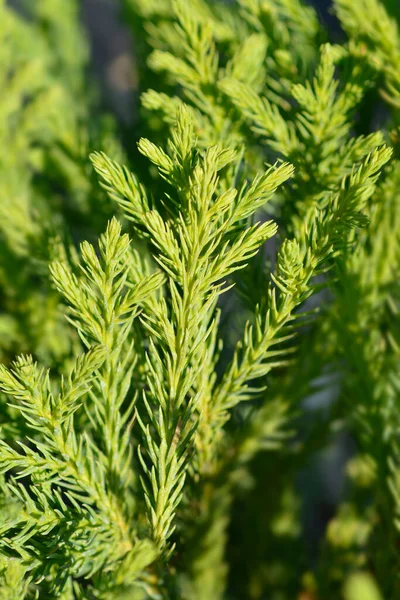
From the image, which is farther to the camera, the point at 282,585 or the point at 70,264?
the point at 282,585

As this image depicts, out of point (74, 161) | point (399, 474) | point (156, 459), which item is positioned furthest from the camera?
point (74, 161)

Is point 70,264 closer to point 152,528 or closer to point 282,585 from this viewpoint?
point 152,528

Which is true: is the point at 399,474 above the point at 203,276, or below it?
below

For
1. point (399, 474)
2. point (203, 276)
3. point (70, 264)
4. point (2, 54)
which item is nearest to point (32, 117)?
point (2, 54)

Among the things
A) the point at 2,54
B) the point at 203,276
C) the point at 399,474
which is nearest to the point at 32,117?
the point at 2,54

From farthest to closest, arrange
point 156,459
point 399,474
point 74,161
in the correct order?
point 74,161 → point 399,474 → point 156,459

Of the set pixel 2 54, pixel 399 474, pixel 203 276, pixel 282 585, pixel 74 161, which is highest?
pixel 2 54

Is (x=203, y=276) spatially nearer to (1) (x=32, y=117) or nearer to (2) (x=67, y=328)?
(2) (x=67, y=328)
